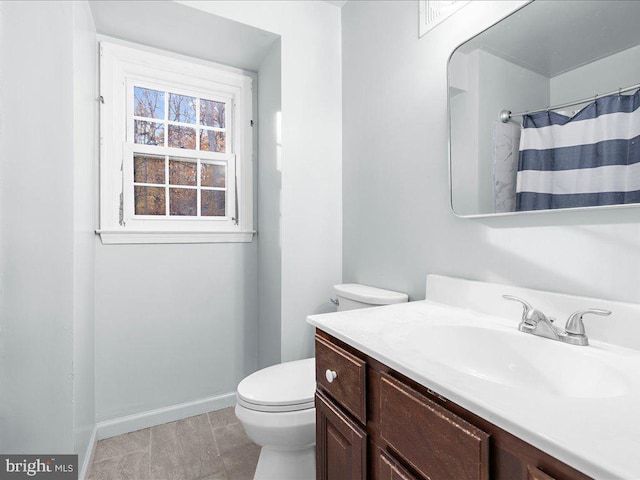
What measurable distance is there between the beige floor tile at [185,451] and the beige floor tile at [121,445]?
5 centimetres

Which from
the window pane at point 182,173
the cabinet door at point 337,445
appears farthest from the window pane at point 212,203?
the cabinet door at point 337,445

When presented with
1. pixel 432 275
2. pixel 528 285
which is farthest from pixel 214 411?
pixel 528 285

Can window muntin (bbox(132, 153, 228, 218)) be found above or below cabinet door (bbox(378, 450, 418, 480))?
above

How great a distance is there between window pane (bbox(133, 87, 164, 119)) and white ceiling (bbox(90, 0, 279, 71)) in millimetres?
279

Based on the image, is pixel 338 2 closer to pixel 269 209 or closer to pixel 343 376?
pixel 269 209

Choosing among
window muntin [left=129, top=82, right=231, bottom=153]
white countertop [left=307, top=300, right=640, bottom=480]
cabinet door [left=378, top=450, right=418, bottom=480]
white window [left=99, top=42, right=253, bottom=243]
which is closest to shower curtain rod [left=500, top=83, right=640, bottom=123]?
white countertop [left=307, top=300, right=640, bottom=480]

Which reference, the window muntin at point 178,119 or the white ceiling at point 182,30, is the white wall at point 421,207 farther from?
the window muntin at point 178,119

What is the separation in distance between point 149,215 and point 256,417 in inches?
54.7

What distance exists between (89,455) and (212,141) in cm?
187

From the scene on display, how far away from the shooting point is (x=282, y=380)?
1.51 metres

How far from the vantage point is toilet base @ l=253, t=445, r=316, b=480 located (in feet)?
4.57

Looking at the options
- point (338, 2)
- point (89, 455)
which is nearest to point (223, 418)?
point (89, 455)

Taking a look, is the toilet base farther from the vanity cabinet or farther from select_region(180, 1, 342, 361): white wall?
select_region(180, 1, 342, 361): white wall

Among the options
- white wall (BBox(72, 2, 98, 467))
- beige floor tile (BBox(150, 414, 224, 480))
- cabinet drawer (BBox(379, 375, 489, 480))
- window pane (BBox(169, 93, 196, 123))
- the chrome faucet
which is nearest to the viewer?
cabinet drawer (BBox(379, 375, 489, 480))
